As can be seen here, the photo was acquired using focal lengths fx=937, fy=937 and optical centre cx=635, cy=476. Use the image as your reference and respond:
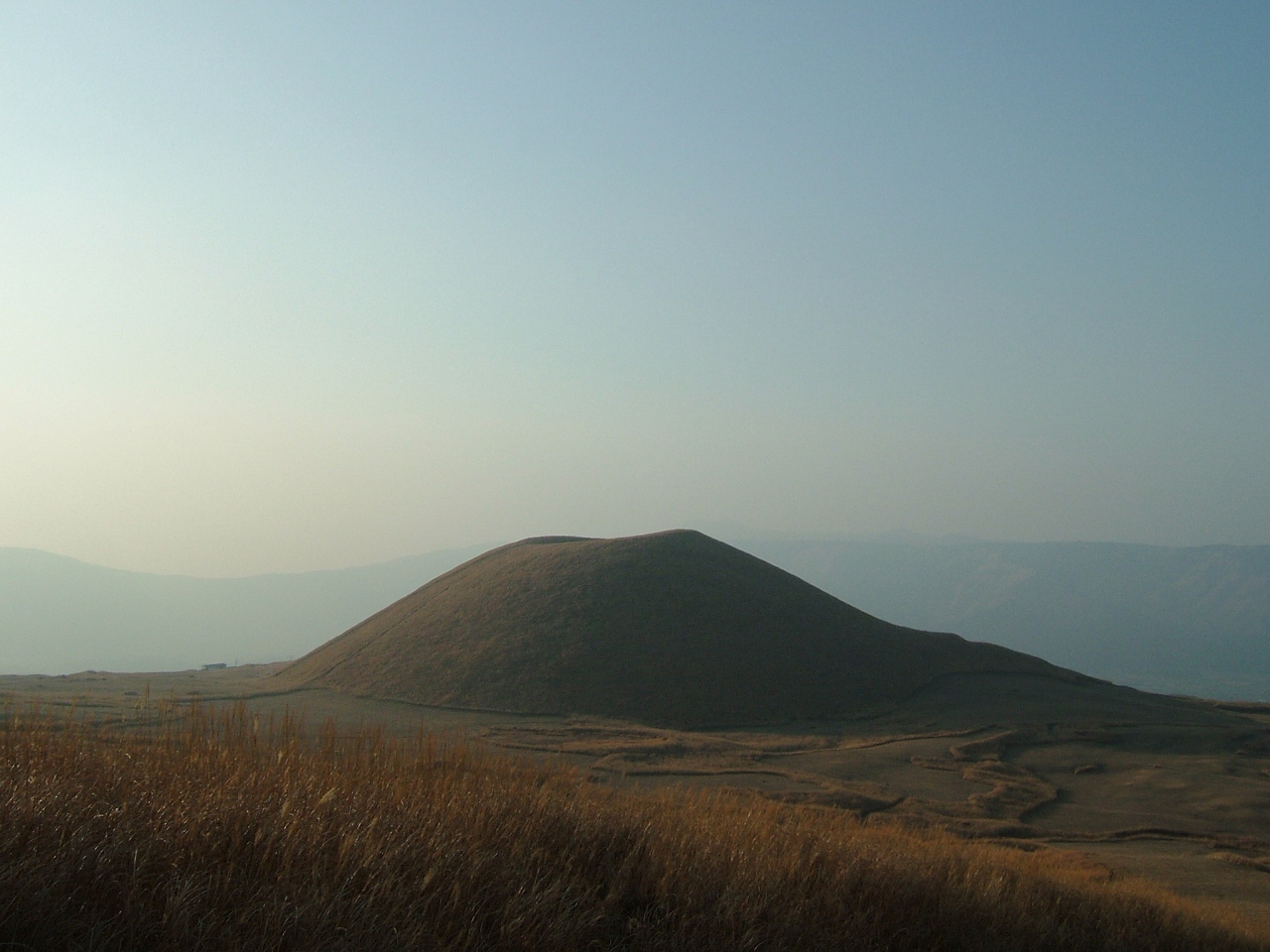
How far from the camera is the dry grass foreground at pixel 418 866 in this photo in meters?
4.13

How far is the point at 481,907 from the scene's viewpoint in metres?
4.98

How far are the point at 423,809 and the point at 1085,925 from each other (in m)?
6.20

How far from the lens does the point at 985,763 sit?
87.0ft

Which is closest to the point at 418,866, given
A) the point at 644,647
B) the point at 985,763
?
the point at 985,763

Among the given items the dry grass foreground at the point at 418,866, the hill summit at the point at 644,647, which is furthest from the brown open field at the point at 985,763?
the dry grass foreground at the point at 418,866

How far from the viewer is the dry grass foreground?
13.5ft

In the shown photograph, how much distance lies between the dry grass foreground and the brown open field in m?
7.01

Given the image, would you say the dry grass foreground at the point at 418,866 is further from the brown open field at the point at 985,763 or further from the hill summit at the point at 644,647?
the hill summit at the point at 644,647

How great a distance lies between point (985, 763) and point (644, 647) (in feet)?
42.6

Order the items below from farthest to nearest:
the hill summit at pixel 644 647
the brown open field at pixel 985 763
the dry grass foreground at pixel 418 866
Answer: the hill summit at pixel 644 647, the brown open field at pixel 985 763, the dry grass foreground at pixel 418 866

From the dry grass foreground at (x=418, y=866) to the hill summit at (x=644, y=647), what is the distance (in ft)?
75.8

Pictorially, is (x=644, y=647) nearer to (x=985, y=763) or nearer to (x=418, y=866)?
(x=985, y=763)

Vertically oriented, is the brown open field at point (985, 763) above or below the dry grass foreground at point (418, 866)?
below

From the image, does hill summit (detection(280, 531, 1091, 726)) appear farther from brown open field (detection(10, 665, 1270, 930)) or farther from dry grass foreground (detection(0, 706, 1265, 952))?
dry grass foreground (detection(0, 706, 1265, 952))
